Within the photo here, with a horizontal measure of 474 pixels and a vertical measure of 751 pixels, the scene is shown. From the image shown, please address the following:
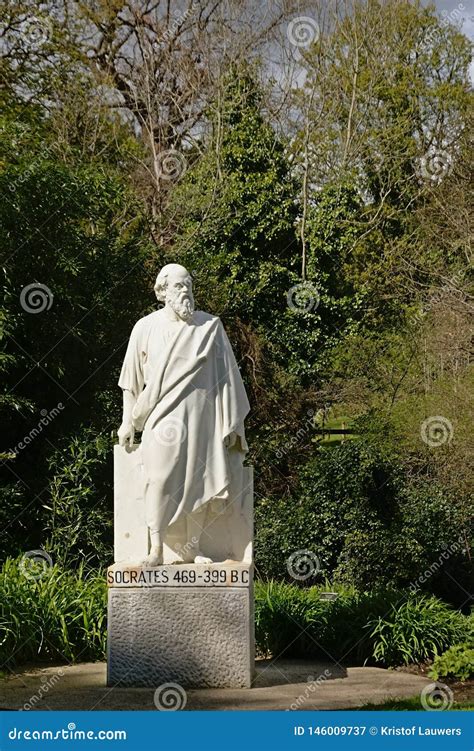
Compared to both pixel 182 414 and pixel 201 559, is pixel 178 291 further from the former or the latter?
pixel 201 559

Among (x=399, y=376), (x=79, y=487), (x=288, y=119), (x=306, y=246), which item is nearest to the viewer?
(x=79, y=487)

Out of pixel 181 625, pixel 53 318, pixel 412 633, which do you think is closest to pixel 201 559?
pixel 181 625

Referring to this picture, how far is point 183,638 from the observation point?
711 cm

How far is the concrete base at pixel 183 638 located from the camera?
708 centimetres

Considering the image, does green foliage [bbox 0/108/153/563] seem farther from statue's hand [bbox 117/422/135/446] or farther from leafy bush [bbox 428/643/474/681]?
leafy bush [bbox 428/643/474/681]

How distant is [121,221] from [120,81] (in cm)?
457

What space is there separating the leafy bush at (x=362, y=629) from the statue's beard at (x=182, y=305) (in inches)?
113

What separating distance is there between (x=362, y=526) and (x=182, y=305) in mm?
4667

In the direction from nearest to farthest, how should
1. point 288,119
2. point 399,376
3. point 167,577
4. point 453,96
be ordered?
1. point 167,577
2. point 399,376
3. point 288,119
4. point 453,96

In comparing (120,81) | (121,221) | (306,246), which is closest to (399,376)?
(306,246)

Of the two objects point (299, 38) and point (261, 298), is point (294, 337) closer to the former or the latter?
point (261, 298)

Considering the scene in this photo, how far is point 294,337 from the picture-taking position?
1783 cm

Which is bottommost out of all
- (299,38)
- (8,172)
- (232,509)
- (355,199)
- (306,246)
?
(232,509)

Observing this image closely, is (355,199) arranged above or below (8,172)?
above
